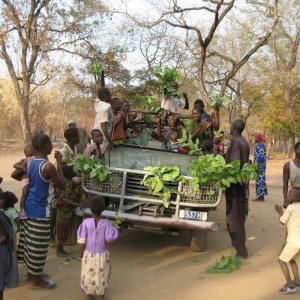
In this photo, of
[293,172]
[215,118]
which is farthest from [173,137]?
[293,172]

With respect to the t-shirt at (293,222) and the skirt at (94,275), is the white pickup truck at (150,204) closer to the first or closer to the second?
Result: the t-shirt at (293,222)

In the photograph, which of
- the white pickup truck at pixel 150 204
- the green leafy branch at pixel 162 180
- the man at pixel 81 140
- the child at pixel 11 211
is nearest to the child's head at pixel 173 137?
the white pickup truck at pixel 150 204

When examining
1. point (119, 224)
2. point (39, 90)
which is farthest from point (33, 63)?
point (39, 90)

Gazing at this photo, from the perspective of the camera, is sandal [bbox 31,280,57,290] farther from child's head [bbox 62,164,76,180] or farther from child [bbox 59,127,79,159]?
child [bbox 59,127,79,159]

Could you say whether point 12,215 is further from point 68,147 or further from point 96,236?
point 68,147

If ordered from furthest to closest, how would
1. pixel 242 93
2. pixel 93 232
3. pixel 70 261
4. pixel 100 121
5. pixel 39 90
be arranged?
pixel 39 90, pixel 242 93, pixel 100 121, pixel 70 261, pixel 93 232

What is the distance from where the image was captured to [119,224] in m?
5.71

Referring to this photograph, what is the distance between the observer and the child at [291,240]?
177 inches

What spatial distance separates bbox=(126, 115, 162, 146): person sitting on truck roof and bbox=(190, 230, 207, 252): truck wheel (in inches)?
87.6

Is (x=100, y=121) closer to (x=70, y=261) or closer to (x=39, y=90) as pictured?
(x=70, y=261)

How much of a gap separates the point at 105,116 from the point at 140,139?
1.30 metres

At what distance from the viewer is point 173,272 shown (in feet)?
17.3

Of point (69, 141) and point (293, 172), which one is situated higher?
point (69, 141)

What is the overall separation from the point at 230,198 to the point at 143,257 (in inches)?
58.3
